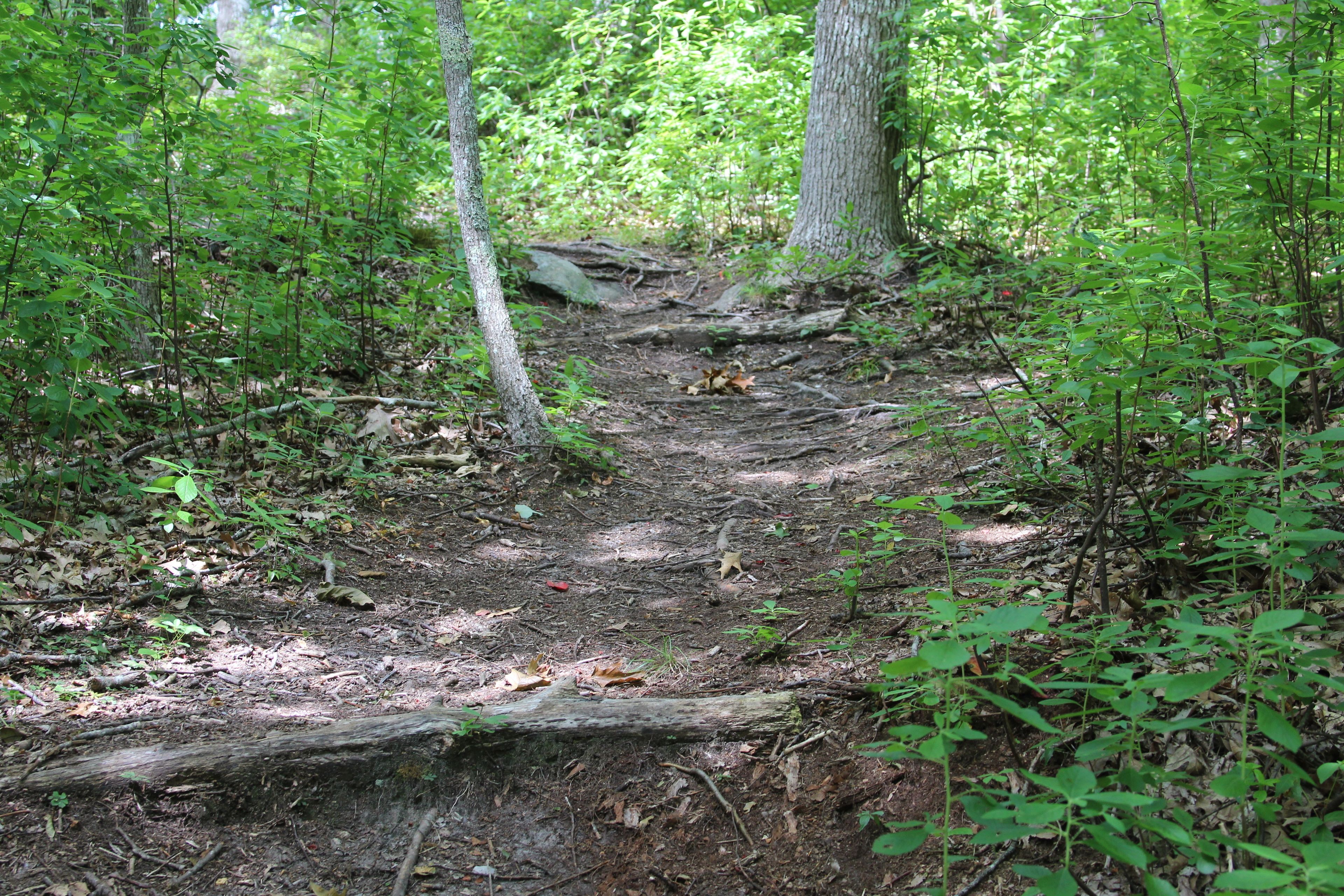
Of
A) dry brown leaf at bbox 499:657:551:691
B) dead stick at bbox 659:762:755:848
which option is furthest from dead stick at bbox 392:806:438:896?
dead stick at bbox 659:762:755:848

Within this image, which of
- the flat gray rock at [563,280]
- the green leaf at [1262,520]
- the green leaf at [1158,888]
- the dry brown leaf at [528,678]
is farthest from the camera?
the flat gray rock at [563,280]

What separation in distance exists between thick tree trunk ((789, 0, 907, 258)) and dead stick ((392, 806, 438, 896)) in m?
7.27

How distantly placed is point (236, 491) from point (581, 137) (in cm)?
1025

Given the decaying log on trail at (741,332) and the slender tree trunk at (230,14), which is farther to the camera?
the slender tree trunk at (230,14)

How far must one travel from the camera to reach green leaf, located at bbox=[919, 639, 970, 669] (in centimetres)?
139

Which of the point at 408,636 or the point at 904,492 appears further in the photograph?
the point at 904,492

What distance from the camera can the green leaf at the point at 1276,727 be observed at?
1.36 meters

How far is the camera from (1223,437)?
3.26 meters

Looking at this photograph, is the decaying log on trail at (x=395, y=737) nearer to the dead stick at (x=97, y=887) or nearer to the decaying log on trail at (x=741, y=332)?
the dead stick at (x=97, y=887)

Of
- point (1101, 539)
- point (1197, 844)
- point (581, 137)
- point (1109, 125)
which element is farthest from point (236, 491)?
point (581, 137)

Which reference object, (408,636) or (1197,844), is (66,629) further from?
(1197,844)

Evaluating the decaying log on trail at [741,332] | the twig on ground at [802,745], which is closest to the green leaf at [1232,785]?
the twig on ground at [802,745]

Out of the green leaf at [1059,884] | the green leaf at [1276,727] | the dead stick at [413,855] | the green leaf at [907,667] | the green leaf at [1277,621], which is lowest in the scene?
the dead stick at [413,855]

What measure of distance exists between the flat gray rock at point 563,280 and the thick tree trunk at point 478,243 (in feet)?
12.5
